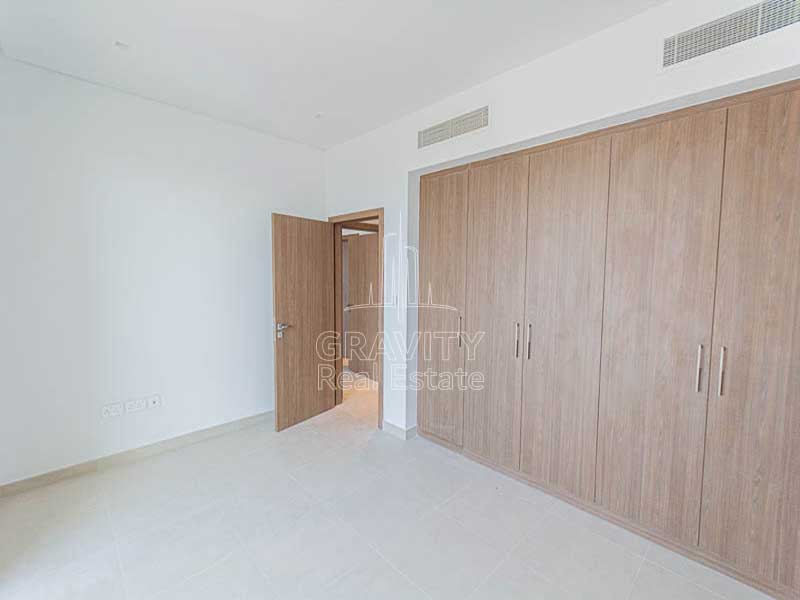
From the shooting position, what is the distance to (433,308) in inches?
119

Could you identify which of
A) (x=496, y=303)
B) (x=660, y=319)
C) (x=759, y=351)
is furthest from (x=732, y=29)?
(x=496, y=303)

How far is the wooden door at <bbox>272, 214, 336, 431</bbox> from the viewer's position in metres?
3.26

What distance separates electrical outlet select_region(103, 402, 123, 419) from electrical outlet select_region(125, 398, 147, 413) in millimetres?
43

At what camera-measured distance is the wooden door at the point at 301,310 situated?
326 centimetres

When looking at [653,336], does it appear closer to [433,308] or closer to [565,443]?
[565,443]

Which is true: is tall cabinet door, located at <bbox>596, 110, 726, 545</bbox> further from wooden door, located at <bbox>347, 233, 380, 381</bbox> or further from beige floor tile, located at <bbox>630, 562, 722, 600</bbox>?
wooden door, located at <bbox>347, 233, 380, 381</bbox>

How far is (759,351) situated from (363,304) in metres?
4.24

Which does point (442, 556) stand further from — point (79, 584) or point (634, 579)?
point (79, 584)

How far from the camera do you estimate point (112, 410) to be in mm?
2645

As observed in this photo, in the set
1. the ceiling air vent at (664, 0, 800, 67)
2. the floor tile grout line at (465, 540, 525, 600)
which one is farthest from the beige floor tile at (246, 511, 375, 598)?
the ceiling air vent at (664, 0, 800, 67)

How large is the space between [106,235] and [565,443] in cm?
349

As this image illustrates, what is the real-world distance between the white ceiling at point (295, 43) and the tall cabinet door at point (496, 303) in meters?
0.73

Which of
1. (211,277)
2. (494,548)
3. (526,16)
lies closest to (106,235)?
(211,277)

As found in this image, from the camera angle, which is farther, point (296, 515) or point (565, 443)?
point (565, 443)
